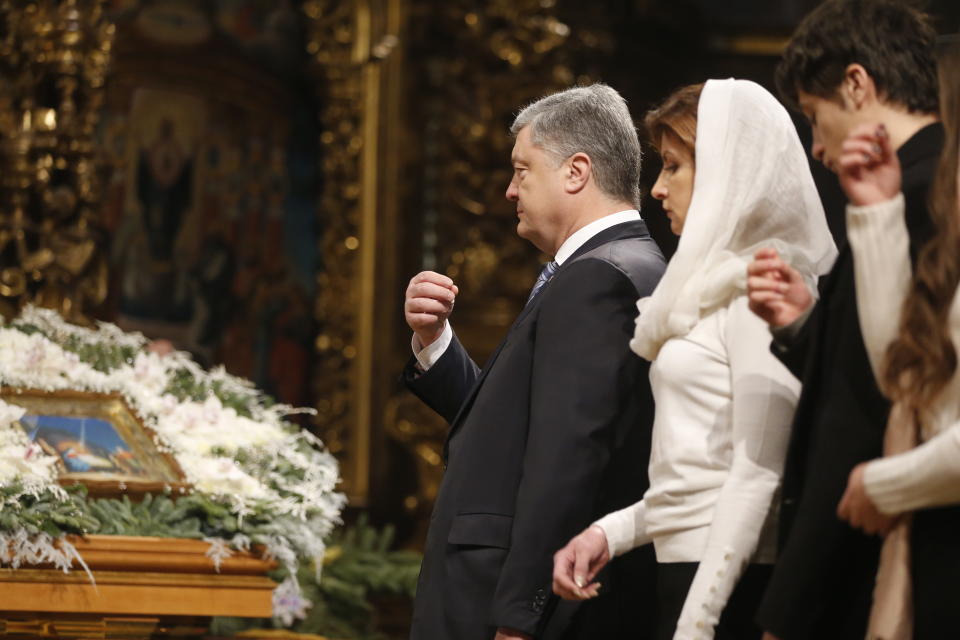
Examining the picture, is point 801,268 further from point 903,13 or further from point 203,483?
point 203,483

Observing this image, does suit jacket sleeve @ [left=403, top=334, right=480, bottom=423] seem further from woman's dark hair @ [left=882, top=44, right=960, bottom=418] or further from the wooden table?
woman's dark hair @ [left=882, top=44, right=960, bottom=418]

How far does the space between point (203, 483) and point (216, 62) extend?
405cm

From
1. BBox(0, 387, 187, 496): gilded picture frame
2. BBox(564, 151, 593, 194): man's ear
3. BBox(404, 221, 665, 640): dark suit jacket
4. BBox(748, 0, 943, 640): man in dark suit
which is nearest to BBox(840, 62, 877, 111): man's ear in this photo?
BBox(748, 0, 943, 640): man in dark suit

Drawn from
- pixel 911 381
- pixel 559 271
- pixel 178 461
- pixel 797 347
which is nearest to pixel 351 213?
pixel 178 461

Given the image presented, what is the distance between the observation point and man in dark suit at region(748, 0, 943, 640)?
6.91 feet

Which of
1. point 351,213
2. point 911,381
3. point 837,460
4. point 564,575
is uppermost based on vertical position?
point 351,213

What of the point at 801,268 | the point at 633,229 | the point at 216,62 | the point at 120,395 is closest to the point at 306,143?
the point at 216,62

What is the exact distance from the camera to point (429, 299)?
3.30m

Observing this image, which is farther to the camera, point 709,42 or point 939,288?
point 709,42

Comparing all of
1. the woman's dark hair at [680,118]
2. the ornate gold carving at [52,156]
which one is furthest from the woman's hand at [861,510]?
the ornate gold carving at [52,156]

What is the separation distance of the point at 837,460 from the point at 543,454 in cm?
78

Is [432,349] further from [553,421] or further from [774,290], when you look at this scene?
[774,290]

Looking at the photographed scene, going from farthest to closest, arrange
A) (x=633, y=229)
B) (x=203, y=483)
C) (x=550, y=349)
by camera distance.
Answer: (x=203, y=483), (x=633, y=229), (x=550, y=349)

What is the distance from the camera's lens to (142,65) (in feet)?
24.2
